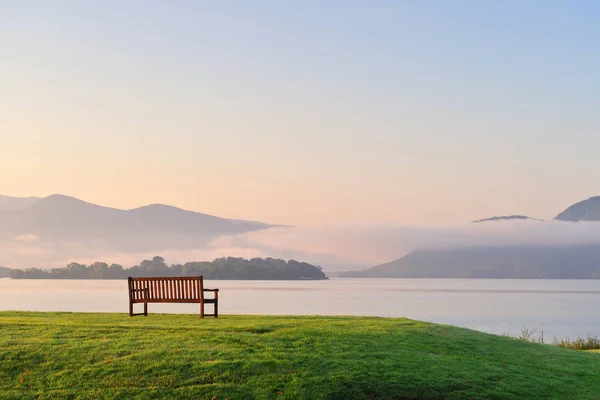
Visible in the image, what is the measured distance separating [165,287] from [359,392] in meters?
9.68

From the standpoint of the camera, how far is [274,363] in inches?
565

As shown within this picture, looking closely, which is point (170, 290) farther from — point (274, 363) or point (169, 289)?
point (274, 363)

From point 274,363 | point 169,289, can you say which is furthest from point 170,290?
point 274,363

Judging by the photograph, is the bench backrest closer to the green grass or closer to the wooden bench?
the wooden bench

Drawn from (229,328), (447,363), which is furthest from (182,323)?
(447,363)

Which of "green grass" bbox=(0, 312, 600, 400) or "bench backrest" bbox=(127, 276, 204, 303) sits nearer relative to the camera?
"green grass" bbox=(0, 312, 600, 400)

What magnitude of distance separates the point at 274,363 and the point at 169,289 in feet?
26.2

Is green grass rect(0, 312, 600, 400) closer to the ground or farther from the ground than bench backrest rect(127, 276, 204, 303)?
closer to the ground

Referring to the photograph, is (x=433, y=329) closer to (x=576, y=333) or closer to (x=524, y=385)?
(x=524, y=385)

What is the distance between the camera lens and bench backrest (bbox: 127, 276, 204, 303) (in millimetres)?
21422

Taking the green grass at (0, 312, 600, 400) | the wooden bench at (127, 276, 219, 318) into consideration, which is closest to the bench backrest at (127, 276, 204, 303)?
the wooden bench at (127, 276, 219, 318)

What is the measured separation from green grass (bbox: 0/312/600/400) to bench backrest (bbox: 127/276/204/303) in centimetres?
232

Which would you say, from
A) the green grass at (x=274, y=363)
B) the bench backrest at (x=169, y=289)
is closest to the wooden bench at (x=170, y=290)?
the bench backrest at (x=169, y=289)

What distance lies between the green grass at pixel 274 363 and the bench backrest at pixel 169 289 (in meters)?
2.32
